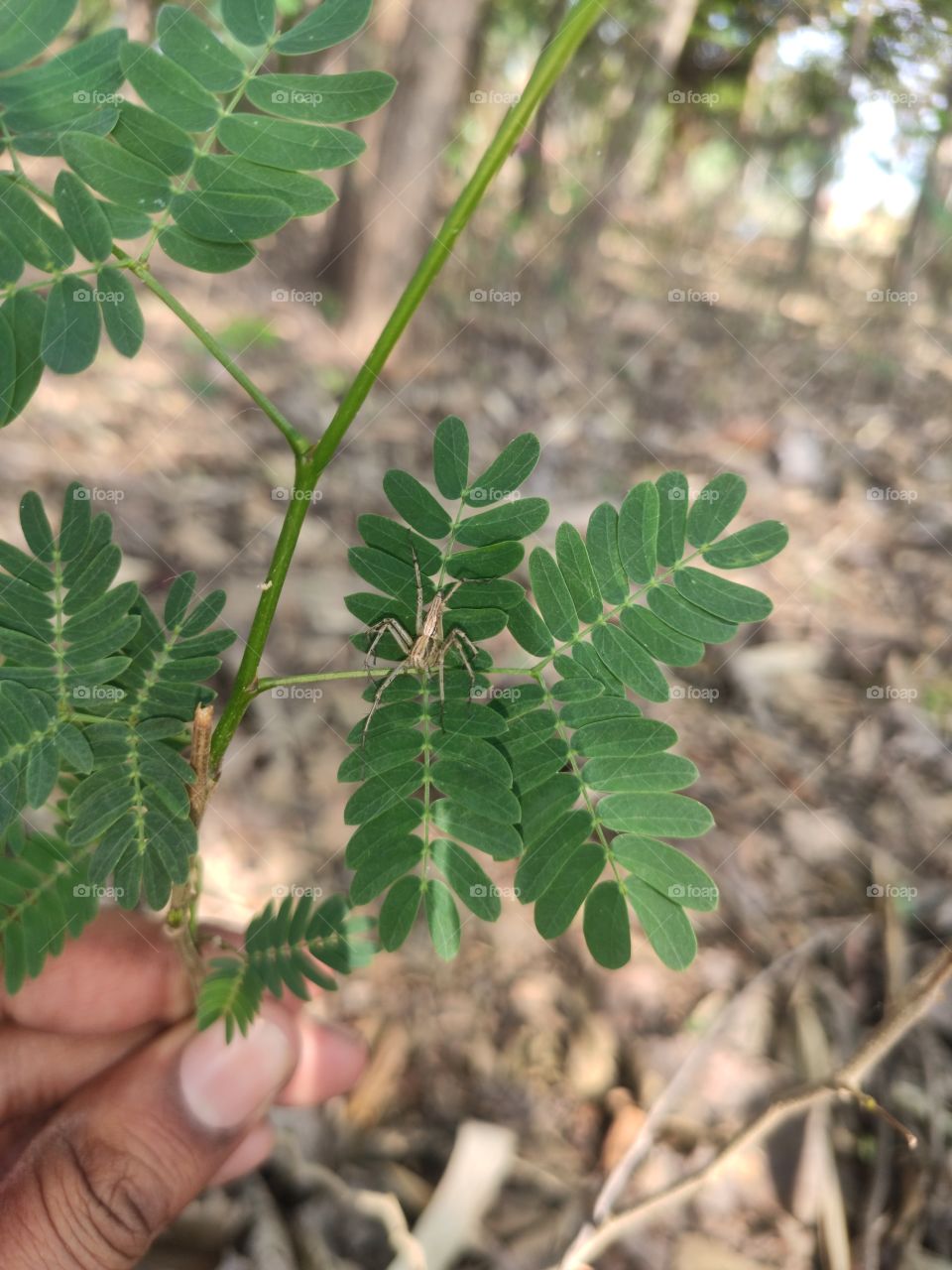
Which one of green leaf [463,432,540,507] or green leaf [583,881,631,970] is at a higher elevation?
green leaf [463,432,540,507]

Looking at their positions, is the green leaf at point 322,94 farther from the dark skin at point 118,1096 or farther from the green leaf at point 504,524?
the dark skin at point 118,1096

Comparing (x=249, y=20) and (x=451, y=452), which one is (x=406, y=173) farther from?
(x=451, y=452)

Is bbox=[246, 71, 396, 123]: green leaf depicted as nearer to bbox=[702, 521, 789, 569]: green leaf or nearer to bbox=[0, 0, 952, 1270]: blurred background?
bbox=[702, 521, 789, 569]: green leaf

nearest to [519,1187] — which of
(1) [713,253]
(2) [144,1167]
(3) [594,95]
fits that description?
(2) [144,1167]

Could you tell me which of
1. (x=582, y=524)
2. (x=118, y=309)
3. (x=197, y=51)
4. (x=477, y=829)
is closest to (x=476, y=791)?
(x=477, y=829)

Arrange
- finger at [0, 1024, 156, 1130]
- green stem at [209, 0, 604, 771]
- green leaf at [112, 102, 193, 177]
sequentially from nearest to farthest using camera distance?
green stem at [209, 0, 604, 771]
green leaf at [112, 102, 193, 177]
finger at [0, 1024, 156, 1130]

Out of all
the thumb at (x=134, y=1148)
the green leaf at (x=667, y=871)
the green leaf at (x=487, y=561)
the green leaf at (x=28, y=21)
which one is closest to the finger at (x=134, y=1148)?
the thumb at (x=134, y=1148)

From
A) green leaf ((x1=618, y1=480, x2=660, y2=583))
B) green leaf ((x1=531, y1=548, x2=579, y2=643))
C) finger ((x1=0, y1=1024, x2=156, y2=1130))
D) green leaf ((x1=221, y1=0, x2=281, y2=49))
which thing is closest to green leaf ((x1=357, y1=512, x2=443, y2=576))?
green leaf ((x1=531, y1=548, x2=579, y2=643))
